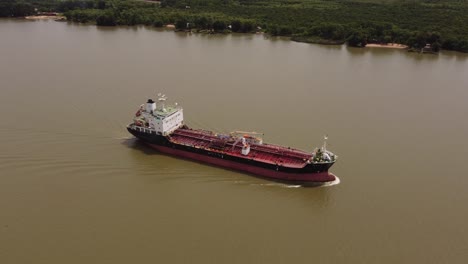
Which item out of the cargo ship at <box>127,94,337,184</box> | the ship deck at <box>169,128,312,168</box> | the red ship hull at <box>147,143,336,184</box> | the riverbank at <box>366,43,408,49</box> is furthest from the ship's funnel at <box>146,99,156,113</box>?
the riverbank at <box>366,43,408,49</box>

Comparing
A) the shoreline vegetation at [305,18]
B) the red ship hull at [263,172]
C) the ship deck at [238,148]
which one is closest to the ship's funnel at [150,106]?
the ship deck at [238,148]

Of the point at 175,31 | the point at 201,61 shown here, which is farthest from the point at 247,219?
the point at 175,31

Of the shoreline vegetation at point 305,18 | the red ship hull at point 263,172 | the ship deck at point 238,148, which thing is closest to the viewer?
the red ship hull at point 263,172

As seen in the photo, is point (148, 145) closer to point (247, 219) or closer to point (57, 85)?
point (247, 219)

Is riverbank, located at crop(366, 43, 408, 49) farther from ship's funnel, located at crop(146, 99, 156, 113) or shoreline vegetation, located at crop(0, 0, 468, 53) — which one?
ship's funnel, located at crop(146, 99, 156, 113)

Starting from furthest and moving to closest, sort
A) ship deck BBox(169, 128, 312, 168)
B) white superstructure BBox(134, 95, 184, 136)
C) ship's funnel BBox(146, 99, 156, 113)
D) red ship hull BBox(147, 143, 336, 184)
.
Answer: ship's funnel BBox(146, 99, 156, 113) < white superstructure BBox(134, 95, 184, 136) < ship deck BBox(169, 128, 312, 168) < red ship hull BBox(147, 143, 336, 184)

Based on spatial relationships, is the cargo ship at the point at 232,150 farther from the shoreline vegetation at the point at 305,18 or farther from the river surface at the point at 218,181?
the shoreline vegetation at the point at 305,18
